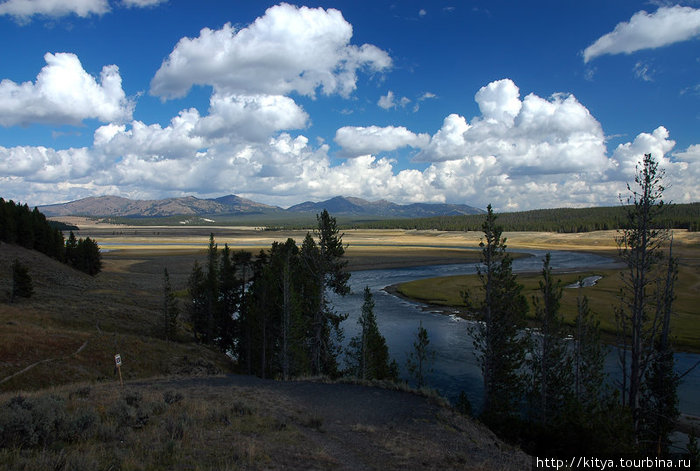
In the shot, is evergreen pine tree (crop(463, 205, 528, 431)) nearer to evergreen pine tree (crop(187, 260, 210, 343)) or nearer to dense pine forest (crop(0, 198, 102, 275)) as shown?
evergreen pine tree (crop(187, 260, 210, 343))

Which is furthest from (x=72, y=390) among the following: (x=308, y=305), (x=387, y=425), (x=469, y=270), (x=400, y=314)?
(x=469, y=270)

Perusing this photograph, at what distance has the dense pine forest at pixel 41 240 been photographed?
222 ft

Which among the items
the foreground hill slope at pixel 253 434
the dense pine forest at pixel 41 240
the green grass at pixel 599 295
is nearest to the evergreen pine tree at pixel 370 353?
the green grass at pixel 599 295

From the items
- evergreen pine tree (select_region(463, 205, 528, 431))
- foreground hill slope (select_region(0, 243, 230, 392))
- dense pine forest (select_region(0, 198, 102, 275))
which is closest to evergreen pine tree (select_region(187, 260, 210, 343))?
foreground hill slope (select_region(0, 243, 230, 392))

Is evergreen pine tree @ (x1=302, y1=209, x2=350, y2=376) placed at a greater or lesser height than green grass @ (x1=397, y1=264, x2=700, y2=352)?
greater

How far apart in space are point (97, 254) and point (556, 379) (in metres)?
77.2

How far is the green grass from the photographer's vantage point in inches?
1670

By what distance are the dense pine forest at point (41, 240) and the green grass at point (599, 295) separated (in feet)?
185

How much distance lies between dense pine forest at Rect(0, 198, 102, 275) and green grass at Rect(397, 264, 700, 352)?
185 ft

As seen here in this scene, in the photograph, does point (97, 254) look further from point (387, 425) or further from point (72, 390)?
point (387, 425)

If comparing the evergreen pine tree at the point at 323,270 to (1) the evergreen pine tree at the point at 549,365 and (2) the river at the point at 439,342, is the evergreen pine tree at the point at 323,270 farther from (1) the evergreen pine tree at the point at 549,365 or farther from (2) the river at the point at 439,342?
(1) the evergreen pine tree at the point at 549,365

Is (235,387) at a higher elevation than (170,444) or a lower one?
lower

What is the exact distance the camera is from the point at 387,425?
13.7 m

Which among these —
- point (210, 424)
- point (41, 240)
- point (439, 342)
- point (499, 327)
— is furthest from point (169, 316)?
point (41, 240)
